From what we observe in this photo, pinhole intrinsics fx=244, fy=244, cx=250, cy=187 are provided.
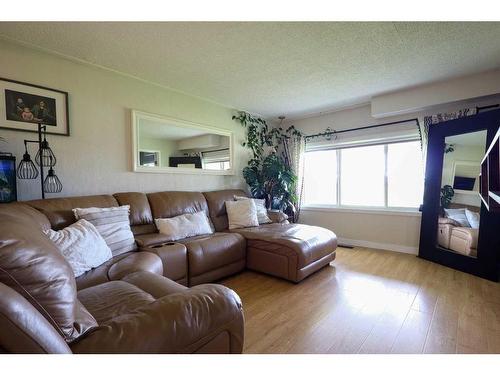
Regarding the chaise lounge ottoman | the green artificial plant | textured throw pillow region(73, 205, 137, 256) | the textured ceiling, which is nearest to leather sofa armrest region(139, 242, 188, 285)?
textured throw pillow region(73, 205, 137, 256)

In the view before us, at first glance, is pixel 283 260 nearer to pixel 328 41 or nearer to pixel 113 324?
pixel 113 324

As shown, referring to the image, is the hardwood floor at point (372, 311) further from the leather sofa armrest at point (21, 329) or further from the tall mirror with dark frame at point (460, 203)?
the leather sofa armrest at point (21, 329)

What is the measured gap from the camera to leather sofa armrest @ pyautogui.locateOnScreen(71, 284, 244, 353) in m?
0.80

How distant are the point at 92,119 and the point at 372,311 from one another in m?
3.12

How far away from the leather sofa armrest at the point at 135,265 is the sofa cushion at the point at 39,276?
79cm

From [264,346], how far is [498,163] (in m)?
1.73

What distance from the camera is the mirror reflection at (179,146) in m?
2.89

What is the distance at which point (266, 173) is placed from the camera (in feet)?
12.9

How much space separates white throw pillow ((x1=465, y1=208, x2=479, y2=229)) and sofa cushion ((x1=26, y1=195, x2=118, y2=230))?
387 cm

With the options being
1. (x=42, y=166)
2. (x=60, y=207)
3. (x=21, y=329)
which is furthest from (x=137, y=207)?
(x=21, y=329)

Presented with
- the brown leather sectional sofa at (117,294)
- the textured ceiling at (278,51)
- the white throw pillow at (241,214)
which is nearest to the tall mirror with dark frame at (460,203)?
the textured ceiling at (278,51)

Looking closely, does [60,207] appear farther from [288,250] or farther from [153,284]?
[288,250]

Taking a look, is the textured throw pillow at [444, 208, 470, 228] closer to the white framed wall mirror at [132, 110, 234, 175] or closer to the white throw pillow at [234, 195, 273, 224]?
the white throw pillow at [234, 195, 273, 224]
